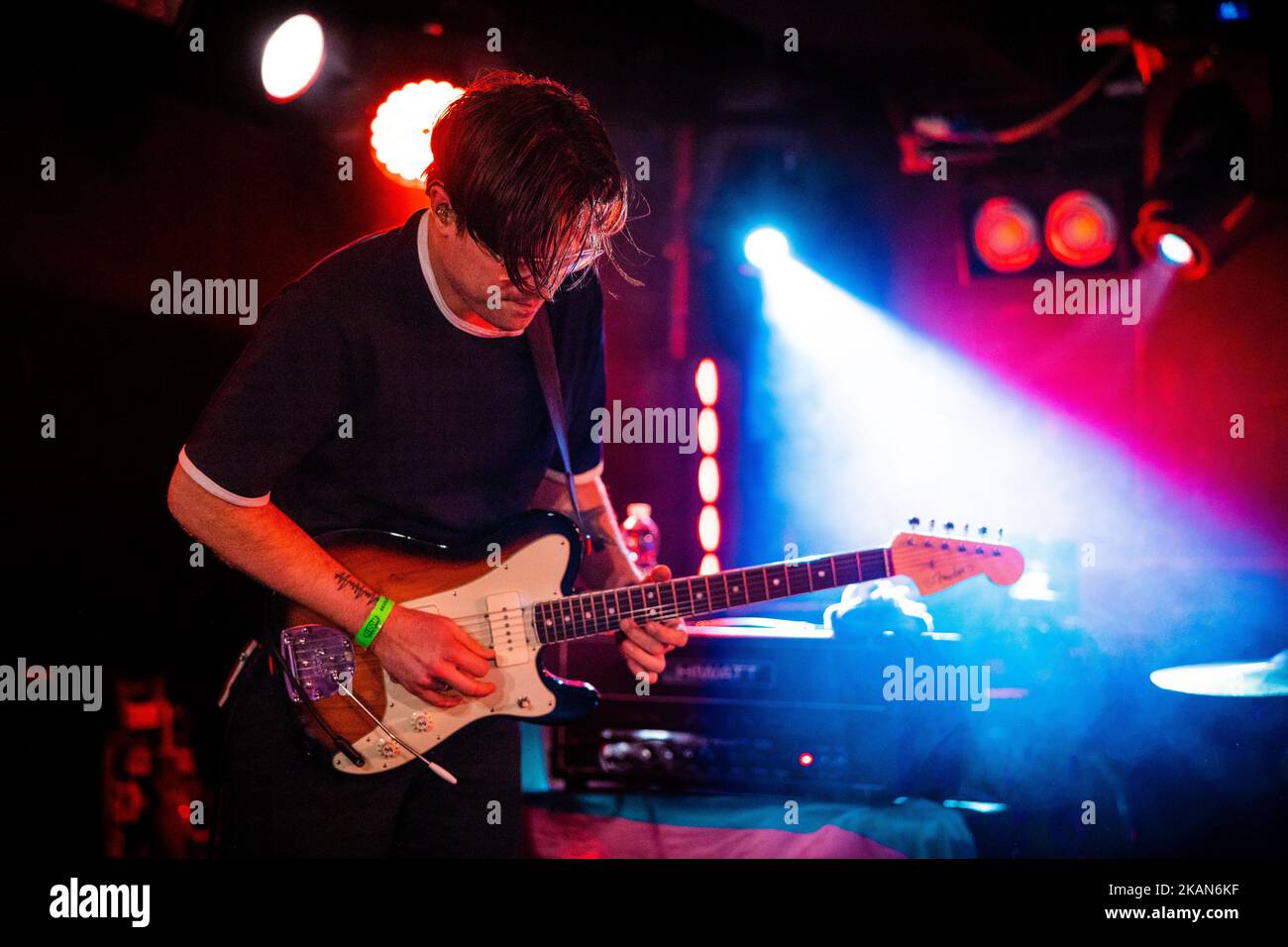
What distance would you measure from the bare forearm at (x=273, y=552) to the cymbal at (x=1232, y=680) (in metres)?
2.16

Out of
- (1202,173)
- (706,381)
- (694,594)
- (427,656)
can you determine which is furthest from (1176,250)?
(427,656)

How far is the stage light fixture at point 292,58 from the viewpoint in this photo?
3.10m

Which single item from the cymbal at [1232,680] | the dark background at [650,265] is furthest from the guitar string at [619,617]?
the cymbal at [1232,680]

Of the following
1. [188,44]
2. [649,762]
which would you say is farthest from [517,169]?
[649,762]

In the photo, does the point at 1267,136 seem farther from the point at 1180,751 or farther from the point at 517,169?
the point at 517,169

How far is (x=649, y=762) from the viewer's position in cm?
303

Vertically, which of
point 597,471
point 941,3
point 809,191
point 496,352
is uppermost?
point 941,3

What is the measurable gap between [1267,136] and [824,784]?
7.33ft

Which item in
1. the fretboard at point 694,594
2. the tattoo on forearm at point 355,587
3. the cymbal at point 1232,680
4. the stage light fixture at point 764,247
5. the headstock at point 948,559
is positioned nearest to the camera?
the tattoo on forearm at point 355,587

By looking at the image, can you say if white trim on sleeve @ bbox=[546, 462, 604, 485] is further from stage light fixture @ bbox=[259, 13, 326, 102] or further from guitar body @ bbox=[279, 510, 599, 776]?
stage light fixture @ bbox=[259, 13, 326, 102]

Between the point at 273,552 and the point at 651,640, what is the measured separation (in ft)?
2.85

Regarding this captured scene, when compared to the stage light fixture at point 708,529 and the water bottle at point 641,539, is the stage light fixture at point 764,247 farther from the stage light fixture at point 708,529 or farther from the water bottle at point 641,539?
the water bottle at point 641,539
